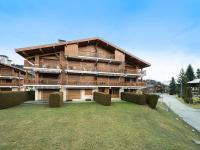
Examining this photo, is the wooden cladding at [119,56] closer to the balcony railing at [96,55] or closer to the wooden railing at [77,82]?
the balcony railing at [96,55]

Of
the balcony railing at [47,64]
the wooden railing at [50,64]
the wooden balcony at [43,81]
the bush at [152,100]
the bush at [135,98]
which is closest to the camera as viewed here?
the bush at [135,98]

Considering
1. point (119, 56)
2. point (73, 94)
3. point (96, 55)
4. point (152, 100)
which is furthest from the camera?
point (119, 56)

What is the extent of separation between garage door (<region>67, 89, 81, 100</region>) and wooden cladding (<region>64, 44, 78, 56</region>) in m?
6.84

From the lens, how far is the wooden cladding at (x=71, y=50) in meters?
29.9

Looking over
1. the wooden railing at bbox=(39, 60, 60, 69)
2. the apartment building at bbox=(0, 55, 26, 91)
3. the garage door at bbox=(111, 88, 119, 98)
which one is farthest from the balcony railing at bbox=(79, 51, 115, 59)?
the apartment building at bbox=(0, 55, 26, 91)

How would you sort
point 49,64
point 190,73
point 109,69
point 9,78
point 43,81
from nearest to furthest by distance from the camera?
1. point 43,81
2. point 49,64
3. point 109,69
4. point 9,78
5. point 190,73

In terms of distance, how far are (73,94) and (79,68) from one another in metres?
5.07

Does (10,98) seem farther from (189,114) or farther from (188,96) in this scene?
(188,96)

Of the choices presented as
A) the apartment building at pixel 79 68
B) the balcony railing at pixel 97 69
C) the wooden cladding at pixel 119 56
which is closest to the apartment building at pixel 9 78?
the apartment building at pixel 79 68

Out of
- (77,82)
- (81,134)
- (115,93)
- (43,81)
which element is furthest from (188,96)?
(81,134)

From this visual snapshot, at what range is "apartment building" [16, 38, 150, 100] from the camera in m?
28.8

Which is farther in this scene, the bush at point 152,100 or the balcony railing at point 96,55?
the balcony railing at point 96,55

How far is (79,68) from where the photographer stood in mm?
31547

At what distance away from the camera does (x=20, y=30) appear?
28.4 meters
